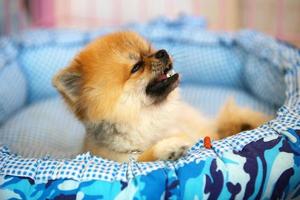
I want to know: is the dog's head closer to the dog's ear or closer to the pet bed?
the dog's ear

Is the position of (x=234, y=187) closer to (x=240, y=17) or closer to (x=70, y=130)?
(x=70, y=130)

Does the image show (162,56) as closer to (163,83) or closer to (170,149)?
(163,83)

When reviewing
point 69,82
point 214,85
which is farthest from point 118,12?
point 69,82

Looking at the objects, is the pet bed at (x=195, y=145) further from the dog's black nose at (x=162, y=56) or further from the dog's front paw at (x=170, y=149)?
the dog's black nose at (x=162, y=56)

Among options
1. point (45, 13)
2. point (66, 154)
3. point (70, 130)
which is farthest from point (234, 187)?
point (45, 13)

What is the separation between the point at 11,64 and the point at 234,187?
1.83 m

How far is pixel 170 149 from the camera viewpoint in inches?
55.1

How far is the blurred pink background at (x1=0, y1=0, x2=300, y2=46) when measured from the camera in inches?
131

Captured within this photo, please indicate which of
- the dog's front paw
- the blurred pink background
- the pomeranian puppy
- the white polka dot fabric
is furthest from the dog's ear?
the blurred pink background

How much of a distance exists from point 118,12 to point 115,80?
2.05 meters

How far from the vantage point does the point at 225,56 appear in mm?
2635

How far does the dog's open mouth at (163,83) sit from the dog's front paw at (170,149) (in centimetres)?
25

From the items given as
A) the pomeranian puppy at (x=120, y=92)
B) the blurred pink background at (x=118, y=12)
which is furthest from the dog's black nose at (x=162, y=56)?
the blurred pink background at (x=118, y=12)

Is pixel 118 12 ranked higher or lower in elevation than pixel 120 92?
higher
